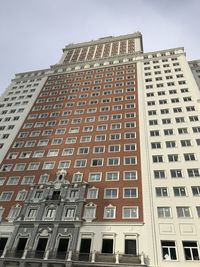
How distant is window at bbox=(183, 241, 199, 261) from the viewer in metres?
30.8

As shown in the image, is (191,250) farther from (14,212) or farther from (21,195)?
(21,195)

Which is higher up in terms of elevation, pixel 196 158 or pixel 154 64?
pixel 154 64

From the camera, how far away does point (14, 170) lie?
161ft

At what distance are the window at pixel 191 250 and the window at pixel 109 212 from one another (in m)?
11.0

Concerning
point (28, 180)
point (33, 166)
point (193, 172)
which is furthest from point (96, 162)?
point (193, 172)

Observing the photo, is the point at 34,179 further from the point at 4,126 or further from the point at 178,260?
the point at 178,260

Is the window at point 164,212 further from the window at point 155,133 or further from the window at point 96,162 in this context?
the window at point 155,133

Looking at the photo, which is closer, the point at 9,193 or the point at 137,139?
the point at 9,193

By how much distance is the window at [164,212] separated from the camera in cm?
3572

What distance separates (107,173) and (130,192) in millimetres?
6093

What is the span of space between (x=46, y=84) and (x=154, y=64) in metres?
34.6

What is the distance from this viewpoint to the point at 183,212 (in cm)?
3559

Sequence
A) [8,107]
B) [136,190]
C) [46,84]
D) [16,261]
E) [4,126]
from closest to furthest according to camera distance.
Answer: [16,261] < [136,190] < [4,126] < [8,107] < [46,84]

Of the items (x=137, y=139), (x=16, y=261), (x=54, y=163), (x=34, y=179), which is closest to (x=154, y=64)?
(x=137, y=139)
